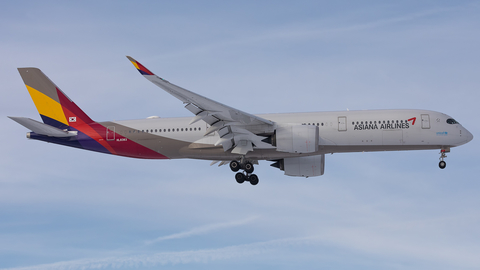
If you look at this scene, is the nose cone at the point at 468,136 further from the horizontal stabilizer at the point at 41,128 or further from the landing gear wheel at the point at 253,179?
the horizontal stabilizer at the point at 41,128

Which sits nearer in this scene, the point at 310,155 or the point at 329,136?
the point at 329,136

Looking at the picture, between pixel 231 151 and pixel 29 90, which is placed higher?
pixel 29 90

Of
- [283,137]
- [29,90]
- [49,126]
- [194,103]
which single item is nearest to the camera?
[194,103]

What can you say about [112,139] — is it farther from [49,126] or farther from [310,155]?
[310,155]

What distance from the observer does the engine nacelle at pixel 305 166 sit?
33844mm

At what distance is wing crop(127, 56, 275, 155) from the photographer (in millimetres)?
27188

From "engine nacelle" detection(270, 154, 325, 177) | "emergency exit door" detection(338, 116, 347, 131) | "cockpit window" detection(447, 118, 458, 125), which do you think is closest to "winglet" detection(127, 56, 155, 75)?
"emergency exit door" detection(338, 116, 347, 131)

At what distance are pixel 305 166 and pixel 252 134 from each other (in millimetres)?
5710

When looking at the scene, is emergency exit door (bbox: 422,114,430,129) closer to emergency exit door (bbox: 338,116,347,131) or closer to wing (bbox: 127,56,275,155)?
emergency exit door (bbox: 338,116,347,131)

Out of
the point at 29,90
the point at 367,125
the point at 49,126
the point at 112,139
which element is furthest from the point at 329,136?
the point at 29,90

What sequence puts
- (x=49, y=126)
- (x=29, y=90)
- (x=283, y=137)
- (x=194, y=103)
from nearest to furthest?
(x=194, y=103), (x=283, y=137), (x=49, y=126), (x=29, y=90)

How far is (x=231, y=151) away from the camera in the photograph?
3138 centimetres

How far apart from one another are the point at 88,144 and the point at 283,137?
12.8 meters

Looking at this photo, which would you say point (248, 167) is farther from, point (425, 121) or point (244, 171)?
point (425, 121)
